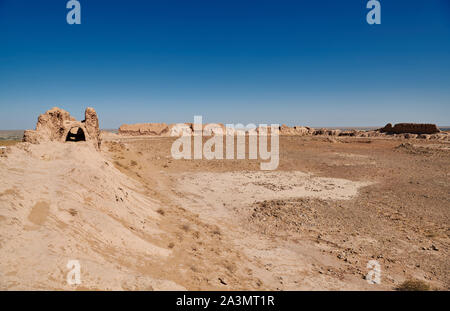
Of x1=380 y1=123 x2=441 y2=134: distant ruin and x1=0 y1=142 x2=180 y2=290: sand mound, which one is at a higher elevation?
x1=380 y1=123 x2=441 y2=134: distant ruin

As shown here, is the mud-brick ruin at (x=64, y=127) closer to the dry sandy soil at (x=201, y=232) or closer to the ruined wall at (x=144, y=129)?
the dry sandy soil at (x=201, y=232)

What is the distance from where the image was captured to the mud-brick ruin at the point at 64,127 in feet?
38.3

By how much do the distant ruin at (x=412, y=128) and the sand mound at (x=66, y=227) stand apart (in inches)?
1896

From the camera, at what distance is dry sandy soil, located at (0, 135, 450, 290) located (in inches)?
162

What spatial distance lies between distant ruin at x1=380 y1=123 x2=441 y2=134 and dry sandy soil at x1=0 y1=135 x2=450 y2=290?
35934 mm

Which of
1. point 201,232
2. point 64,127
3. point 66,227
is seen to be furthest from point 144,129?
point 66,227

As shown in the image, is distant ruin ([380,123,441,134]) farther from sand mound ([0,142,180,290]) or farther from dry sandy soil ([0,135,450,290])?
sand mound ([0,142,180,290])

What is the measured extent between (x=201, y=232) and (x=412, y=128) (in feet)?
161

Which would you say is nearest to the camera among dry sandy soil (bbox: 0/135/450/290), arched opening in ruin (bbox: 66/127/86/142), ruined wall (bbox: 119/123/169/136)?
dry sandy soil (bbox: 0/135/450/290)

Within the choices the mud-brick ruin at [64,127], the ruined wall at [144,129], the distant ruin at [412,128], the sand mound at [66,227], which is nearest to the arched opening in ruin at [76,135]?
the mud-brick ruin at [64,127]

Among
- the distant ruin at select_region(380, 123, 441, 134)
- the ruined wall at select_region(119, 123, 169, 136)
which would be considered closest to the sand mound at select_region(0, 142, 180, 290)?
the ruined wall at select_region(119, 123, 169, 136)

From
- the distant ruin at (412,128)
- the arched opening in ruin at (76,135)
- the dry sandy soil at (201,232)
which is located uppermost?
the distant ruin at (412,128)

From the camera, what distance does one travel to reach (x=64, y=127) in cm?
1251
